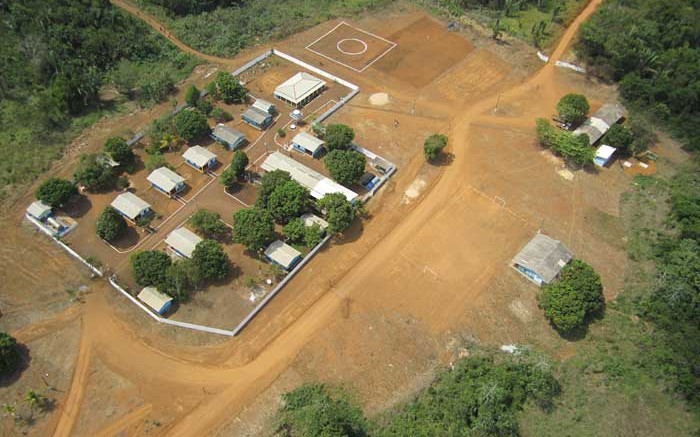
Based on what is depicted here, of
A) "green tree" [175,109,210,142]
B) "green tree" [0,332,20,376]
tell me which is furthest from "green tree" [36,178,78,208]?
"green tree" [0,332,20,376]

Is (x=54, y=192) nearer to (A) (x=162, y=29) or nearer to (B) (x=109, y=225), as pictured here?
(B) (x=109, y=225)

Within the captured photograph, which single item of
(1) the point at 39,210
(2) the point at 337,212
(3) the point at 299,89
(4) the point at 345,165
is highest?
(4) the point at 345,165

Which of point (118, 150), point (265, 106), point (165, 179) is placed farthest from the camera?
point (265, 106)

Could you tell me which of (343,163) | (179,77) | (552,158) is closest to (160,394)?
(343,163)

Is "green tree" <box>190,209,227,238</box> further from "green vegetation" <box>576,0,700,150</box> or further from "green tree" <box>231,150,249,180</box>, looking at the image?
"green vegetation" <box>576,0,700,150</box>

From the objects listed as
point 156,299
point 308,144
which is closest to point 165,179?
point 156,299

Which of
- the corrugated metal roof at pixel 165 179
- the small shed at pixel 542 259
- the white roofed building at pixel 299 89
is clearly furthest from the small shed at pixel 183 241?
the small shed at pixel 542 259

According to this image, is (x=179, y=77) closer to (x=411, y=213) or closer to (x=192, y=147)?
(x=192, y=147)
